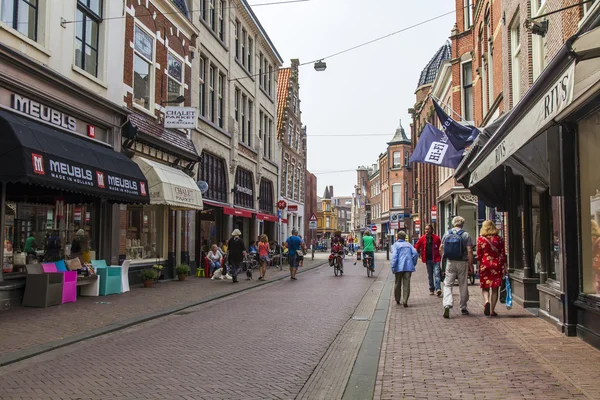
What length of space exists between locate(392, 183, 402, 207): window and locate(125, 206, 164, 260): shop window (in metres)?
46.0

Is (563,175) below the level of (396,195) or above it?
below

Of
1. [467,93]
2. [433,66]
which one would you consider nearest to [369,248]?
[467,93]

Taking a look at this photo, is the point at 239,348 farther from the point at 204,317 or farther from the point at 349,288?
the point at 349,288

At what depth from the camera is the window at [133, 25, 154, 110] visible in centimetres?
1628

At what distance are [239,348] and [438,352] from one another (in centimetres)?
251

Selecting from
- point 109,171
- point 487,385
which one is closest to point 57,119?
point 109,171

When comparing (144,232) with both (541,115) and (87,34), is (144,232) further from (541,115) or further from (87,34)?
(541,115)

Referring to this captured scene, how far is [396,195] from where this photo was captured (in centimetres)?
6191

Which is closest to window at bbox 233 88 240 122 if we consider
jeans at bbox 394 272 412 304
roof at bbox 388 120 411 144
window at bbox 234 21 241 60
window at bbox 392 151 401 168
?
window at bbox 234 21 241 60

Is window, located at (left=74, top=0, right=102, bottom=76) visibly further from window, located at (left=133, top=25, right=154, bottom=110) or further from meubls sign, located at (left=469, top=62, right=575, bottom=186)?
meubls sign, located at (left=469, top=62, right=575, bottom=186)

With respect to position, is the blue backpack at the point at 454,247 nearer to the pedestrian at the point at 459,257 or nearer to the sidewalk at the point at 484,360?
the pedestrian at the point at 459,257

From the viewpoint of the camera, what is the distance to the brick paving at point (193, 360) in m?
5.23

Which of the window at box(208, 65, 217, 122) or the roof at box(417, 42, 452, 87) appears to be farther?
the roof at box(417, 42, 452, 87)

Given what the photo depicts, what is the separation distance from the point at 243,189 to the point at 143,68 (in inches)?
454
